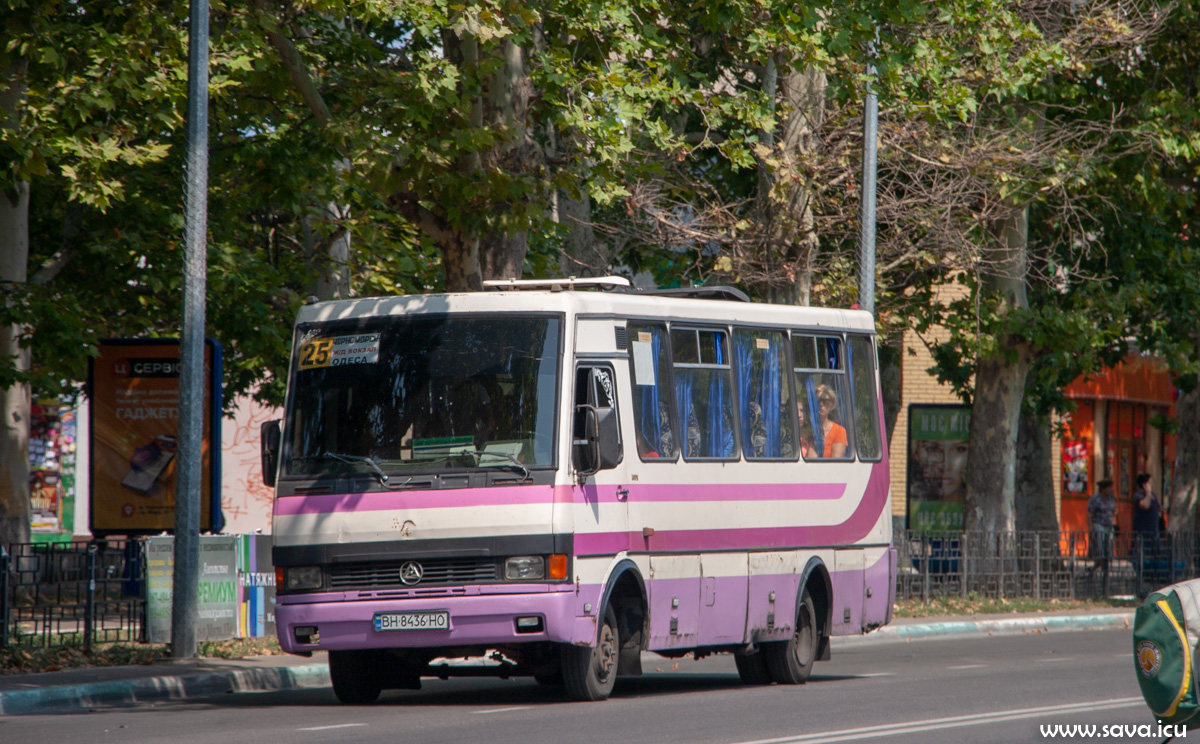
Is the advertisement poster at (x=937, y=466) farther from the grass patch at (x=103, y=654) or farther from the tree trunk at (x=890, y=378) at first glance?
the grass patch at (x=103, y=654)

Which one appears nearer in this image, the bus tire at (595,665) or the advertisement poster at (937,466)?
the bus tire at (595,665)

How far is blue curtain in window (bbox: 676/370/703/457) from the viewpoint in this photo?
13.6 m

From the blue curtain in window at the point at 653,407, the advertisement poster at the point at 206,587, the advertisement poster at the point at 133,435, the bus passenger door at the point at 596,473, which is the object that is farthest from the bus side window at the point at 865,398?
the advertisement poster at the point at 133,435

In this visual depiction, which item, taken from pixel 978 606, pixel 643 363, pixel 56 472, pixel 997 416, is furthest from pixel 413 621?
pixel 56 472

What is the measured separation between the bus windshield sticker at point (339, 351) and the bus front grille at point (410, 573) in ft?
4.94

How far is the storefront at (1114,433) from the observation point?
43.3m

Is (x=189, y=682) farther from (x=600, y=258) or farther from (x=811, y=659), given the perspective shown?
(x=600, y=258)

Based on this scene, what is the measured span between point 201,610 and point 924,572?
1182cm

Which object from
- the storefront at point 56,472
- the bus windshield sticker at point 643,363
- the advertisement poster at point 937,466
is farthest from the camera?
the storefront at point 56,472

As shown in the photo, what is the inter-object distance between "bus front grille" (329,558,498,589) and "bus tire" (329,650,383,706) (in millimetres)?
1024

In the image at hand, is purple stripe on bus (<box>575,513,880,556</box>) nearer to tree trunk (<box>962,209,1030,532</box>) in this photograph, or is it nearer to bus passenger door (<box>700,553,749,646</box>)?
bus passenger door (<box>700,553,749,646</box>)

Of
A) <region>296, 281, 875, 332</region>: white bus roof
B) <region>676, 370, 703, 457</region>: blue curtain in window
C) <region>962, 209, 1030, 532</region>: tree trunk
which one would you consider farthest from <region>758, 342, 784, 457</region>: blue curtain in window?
<region>962, 209, 1030, 532</region>: tree trunk

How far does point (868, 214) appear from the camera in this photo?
2112 cm

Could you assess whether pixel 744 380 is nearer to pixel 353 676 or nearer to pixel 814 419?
pixel 814 419
